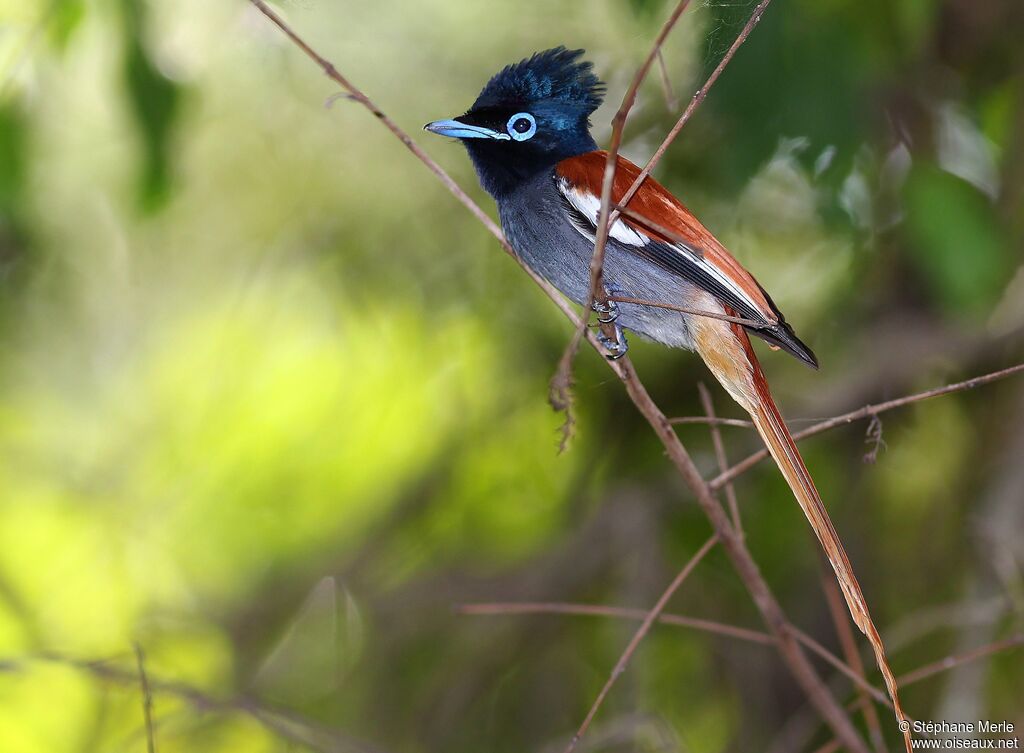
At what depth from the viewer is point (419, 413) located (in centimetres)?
405

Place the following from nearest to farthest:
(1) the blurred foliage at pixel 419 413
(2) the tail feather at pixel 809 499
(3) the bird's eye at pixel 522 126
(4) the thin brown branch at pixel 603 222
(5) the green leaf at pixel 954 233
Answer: (4) the thin brown branch at pixel 603 222, (2) the tail feather at pixel 809 499, (3) the bird's eye at pixel 522 126, (5) the green leaf at pixel 954 233, (1) the blurred foliage at pixel 419 413

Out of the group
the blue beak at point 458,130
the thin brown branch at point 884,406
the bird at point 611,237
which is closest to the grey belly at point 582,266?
the bird at point 611,237

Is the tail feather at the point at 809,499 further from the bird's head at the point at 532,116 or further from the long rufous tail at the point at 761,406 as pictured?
the bird's head at the point at 532,116

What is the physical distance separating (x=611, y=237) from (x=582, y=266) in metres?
0.09

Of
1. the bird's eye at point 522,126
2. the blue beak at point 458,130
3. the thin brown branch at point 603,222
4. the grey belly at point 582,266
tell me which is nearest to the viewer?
the thin brown branch at point 603,222

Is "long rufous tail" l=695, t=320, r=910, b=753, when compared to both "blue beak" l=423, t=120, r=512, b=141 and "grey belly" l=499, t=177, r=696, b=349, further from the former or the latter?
"blue beak" l=423, t=120, r=512, b=141

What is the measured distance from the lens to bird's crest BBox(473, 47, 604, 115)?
1709mm

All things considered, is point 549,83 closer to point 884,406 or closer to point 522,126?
point 522,126

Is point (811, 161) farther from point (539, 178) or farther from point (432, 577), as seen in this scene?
point (432, 577)

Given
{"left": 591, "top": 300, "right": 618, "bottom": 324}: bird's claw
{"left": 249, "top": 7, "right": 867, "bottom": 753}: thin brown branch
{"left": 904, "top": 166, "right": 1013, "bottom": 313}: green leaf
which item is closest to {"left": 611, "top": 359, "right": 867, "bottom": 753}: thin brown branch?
{"left": 249, "top": 7, "right": 867, "bottom": 753}: thin brown branch

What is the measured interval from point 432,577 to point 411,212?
1.42m

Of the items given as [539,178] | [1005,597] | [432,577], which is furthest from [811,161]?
[432,577]

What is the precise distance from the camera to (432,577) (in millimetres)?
3740

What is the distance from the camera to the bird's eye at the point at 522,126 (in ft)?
6.03
